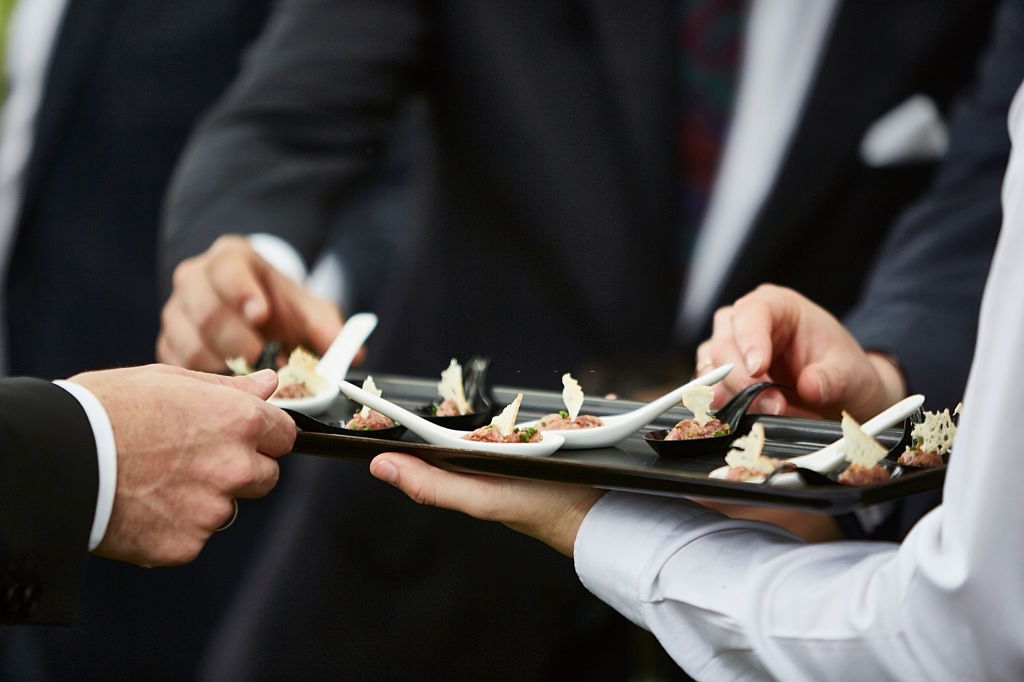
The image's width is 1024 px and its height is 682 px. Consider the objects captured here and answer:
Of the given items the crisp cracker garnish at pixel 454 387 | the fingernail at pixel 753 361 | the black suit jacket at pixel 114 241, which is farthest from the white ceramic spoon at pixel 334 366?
the black suit jacket at pixel 114 241

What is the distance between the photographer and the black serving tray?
472mm

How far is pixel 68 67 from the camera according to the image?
3.95 feet

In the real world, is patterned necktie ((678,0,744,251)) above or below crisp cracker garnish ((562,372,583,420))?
above

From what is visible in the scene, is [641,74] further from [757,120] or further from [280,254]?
[280,254]

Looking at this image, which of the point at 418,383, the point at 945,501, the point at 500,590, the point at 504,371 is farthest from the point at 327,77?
the point at 945,501

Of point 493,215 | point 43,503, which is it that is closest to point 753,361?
point 43,503

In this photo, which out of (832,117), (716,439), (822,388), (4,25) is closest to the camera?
(716,439)

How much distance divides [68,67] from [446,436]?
2.87 feet

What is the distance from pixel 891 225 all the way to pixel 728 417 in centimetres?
61

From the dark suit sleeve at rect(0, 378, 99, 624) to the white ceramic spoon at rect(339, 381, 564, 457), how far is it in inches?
6.7

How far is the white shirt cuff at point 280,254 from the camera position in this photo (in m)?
1.13

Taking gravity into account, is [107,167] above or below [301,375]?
above

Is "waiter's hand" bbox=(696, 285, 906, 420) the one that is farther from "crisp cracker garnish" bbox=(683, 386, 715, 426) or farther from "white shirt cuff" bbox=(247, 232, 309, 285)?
"white shirt cuff" bbox=(247, 232, 309, 285)

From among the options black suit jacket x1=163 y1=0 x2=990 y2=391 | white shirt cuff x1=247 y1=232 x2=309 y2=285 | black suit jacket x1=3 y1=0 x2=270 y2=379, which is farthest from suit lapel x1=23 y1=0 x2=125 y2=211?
white shirt cuff x1=247 y1=232 x2=309 y2=285
